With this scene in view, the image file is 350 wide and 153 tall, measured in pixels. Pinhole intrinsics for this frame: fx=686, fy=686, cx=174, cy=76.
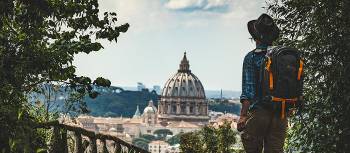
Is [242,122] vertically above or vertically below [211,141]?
above

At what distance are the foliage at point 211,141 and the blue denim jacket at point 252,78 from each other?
31736mm

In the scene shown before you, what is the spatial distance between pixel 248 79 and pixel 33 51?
3044mm

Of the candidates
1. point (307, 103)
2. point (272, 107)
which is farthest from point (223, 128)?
point (272, 107)

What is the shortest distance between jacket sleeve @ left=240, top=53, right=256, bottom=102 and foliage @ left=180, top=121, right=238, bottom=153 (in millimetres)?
31770

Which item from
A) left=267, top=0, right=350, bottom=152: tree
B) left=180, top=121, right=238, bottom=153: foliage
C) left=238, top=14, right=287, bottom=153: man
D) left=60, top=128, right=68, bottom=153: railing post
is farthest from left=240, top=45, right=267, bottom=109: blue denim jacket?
left=180, top=121, right=238, bottom=153: foliage

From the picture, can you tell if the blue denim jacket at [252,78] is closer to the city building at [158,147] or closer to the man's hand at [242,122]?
the man's hand at [242,122]

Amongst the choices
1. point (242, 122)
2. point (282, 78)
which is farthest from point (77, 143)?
point (282, 78)

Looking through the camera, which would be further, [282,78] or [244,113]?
[244,113]

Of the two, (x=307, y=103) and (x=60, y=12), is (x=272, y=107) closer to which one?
(x=60, y=12)

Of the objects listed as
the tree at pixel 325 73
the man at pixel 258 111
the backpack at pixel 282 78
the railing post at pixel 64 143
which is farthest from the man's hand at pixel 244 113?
the tree at pixel 325 73

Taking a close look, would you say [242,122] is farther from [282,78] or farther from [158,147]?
[158,147]

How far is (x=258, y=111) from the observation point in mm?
6336

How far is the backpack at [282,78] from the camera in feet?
19.8

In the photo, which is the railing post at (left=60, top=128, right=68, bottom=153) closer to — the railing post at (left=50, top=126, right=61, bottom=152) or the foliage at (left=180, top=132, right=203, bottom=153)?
the railing post at (left=50, top=126, right=61, bottom=152)
